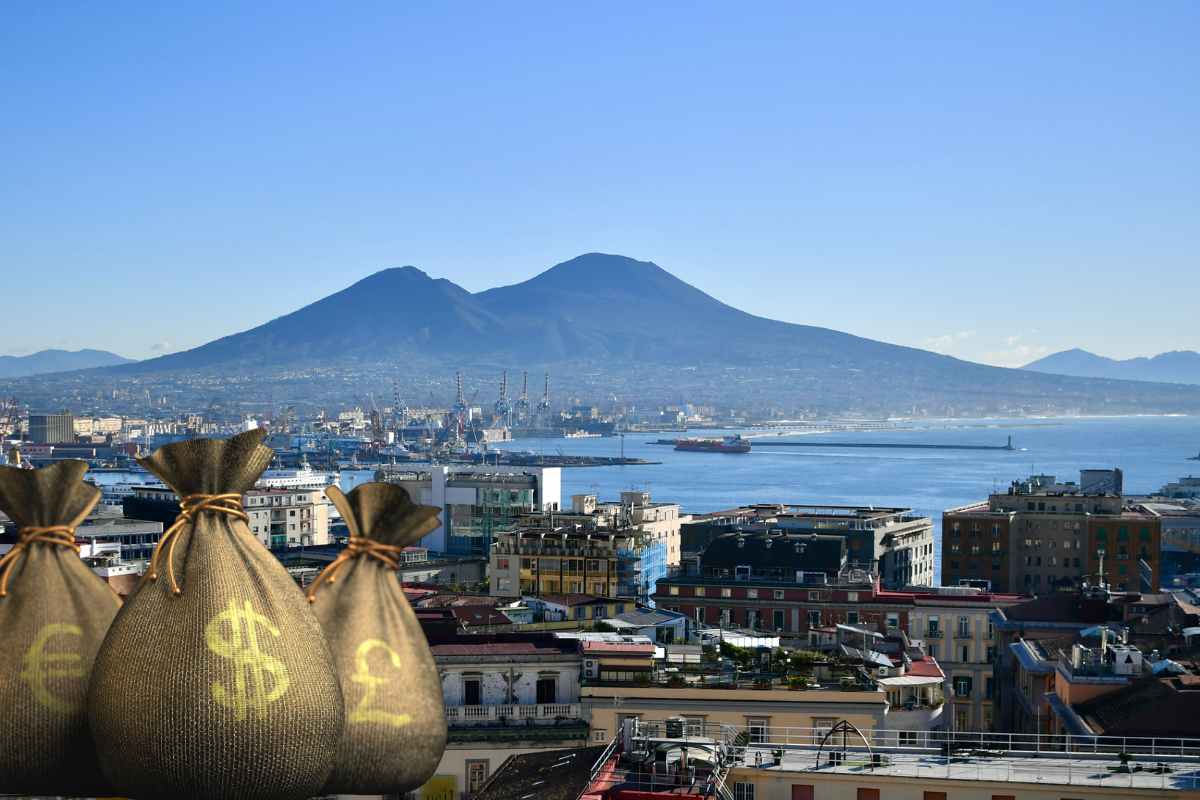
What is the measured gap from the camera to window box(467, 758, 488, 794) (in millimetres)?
13045

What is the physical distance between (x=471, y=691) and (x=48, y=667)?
22.4ft

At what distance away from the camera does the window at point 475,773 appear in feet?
42.8

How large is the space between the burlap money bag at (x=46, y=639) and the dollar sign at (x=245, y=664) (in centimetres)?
80

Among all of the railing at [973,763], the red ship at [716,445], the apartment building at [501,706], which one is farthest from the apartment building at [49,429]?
the railing at [973,763]

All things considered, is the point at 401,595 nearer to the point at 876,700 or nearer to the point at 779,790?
the point at 779,790

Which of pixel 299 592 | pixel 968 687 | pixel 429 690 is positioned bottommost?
pixel 968 687

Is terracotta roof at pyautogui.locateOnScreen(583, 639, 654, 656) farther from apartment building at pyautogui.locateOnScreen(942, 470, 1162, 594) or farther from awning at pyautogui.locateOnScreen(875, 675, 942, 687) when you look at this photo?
apartment building at pyautogui.locateOnScreen(942, 470, 1162, 594)

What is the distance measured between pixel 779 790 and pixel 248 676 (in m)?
4.17

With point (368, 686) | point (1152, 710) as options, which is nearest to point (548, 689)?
point (1152, 710)

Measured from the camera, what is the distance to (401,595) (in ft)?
24.5

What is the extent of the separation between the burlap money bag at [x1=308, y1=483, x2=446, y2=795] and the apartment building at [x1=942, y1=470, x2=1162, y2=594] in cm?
3483

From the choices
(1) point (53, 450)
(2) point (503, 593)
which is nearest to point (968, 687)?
(2) point (503, 593)

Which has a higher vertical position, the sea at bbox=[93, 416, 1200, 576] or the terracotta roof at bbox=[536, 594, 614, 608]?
the terracotta roof at bbox=[536, 594, 614, 608]

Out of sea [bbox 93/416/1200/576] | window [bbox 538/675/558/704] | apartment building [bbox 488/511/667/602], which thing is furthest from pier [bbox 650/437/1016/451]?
window [bbox 538/675/558/704]
